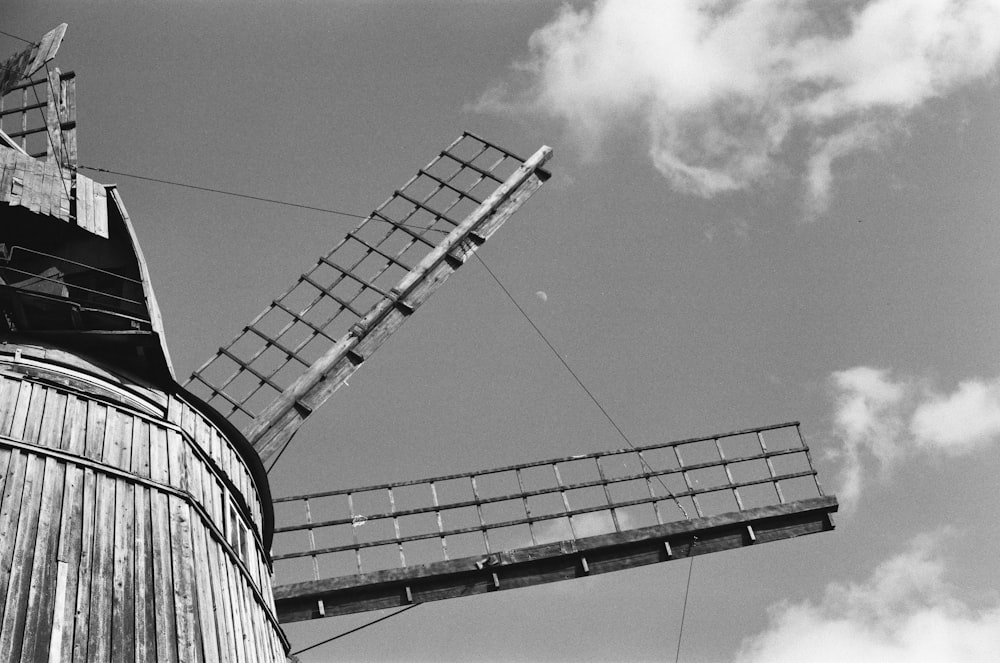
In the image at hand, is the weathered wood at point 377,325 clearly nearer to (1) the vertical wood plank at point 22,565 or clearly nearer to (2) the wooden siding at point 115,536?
(2) the wooden siding at point 115,536

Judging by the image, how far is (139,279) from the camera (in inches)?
382

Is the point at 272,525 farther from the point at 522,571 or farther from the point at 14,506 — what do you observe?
the point at 14,506

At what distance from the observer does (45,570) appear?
7.31m

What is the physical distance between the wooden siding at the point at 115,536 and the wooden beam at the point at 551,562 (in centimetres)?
177

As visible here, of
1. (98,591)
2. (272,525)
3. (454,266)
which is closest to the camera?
(98,591)

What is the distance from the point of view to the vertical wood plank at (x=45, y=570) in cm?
685

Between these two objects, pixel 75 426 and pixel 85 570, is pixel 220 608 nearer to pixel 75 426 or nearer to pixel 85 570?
pixel 85 570

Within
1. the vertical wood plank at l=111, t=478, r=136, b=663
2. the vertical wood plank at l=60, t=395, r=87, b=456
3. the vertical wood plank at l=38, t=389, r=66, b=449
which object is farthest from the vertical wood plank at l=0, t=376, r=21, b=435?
the vertical wood plank at l=111, t=478, r=136, b=663

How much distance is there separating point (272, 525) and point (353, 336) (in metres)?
2.24

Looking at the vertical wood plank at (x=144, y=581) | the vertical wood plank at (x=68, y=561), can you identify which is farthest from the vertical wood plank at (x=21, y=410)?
the vertical wood plank at (x=144, y=581)

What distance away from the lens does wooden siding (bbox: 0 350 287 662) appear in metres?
7.16

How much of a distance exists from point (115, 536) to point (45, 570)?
649mm

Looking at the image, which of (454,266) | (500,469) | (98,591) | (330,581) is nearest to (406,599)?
(330,581)

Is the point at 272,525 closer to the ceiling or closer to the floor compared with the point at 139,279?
closer to the floor
